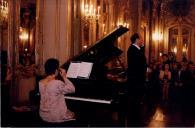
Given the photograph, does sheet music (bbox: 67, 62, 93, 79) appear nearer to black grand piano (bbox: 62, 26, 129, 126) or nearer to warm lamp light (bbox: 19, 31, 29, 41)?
black grand piano (bbox: 62, 26, 129, 126)

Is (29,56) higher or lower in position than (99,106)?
higher

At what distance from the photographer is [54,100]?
3.35 metres

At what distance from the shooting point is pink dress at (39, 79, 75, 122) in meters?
3.30

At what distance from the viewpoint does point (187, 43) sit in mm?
15297

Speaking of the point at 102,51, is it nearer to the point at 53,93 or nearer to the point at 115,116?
the point at 53,93

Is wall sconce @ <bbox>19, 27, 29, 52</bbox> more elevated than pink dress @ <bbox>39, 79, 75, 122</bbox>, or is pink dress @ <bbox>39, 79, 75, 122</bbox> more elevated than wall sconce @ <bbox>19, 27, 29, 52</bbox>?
wall sconce @ <bbox>19, 27, 29, 52</bbox>

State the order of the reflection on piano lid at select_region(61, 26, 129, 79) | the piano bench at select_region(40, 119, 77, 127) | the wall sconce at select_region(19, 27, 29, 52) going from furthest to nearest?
1. the wall sconce at select_region(19, 27, 29, 52)
2. the reflection on piano lid at select_region(61, 26, 129, 79)
3. the piano bench at select_region(40, 119, 77, 127)

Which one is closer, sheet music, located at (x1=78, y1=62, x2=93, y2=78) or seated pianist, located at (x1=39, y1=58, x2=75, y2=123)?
seated pianist, located at (x1=39, y1=58, x2=75, y2=123)

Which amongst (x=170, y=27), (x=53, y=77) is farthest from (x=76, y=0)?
(x=170, y=27)

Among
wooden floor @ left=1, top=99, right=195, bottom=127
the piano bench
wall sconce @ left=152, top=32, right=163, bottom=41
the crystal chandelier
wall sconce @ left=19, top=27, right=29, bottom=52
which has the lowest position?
wooden floor @ left=1, top=99, right=195, bottom=127

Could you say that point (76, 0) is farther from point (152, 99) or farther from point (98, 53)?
point (152, 99)

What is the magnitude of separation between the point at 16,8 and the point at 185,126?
3.83 m

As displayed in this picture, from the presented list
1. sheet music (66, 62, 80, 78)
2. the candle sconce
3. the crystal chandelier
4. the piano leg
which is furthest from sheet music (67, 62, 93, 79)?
the candle sconce

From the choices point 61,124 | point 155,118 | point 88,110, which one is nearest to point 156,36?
point 155,118
